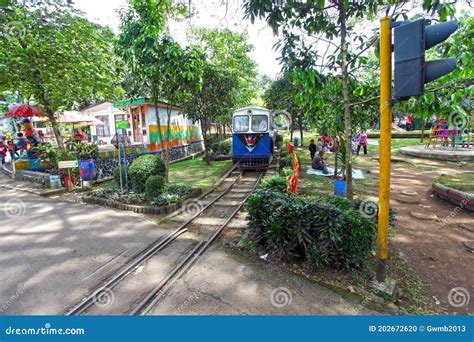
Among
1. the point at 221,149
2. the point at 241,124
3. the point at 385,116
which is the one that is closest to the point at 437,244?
the point at 385,116

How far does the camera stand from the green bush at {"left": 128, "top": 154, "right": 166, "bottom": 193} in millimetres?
8008

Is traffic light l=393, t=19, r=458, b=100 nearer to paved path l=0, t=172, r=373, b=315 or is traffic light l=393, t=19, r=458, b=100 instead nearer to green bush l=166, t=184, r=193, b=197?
paved path l=0, t=172, r=373, b=315

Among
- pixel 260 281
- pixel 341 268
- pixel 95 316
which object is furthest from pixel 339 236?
pixel 95 316

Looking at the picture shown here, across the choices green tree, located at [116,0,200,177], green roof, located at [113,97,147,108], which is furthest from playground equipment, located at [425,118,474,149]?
green roof, located at [113,97,147,108]

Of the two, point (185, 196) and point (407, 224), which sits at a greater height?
point (185, 196)

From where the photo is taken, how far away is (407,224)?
19.9 ft

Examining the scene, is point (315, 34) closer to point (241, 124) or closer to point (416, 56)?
point (416, 56)

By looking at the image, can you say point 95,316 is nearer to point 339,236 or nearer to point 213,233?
point 213,233

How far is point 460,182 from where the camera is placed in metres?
8.28

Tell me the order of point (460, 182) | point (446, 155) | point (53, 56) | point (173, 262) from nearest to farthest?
point (173, 262)
point (460, 182)
point (53, 56)
point (446, 155)

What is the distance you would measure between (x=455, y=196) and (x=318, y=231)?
562 cm

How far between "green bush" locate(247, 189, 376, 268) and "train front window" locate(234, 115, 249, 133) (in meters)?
7.96

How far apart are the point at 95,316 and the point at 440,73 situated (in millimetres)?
4605

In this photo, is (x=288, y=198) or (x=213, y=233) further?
(x=213, y=233)
